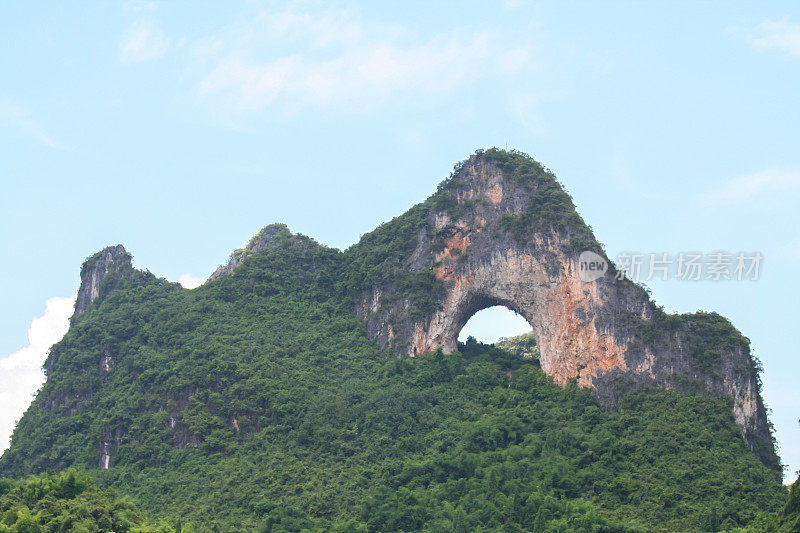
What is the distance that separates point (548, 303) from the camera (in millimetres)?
31594

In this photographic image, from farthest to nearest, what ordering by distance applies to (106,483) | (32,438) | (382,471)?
(32,438), (106,483), (382,471)

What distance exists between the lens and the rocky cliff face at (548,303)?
28656 mm

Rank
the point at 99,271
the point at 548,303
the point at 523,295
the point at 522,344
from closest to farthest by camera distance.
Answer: the point at 548,303 < the point at 523,295 < the point at 99,271 < the point at 522,344

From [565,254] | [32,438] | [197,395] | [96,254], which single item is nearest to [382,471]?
[197,395]

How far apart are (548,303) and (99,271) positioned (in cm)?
2156

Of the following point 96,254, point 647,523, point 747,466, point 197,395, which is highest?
point 96,254

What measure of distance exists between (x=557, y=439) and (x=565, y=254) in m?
7.25

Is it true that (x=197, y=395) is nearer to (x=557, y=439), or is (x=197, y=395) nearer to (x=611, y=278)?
(x=557, y=439)

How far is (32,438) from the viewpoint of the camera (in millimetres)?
33781

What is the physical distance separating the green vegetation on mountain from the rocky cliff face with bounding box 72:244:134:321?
4.71 feet

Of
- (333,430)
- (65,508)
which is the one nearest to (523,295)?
(333,430)

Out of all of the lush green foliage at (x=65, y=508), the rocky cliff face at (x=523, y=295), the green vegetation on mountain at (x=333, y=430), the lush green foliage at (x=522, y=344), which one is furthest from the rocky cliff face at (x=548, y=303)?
the lush green foliage at (x=65, y=508)

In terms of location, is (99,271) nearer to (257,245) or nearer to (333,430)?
(257,245)

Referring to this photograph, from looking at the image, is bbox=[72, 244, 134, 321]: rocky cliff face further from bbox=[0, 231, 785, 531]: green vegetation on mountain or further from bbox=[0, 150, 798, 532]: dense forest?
→ bbox=[0, 231, 785, 531]: green vegetation on mountain
